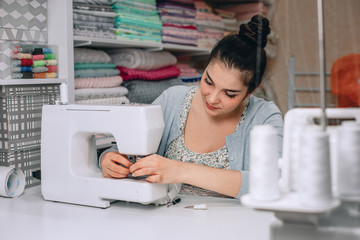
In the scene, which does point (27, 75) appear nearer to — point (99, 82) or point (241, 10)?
point (99, 82)

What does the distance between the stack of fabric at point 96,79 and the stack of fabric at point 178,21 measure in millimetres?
441

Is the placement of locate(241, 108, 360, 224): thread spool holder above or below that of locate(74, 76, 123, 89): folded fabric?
below

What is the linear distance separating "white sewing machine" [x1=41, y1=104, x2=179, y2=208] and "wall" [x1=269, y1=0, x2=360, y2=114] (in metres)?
0.43

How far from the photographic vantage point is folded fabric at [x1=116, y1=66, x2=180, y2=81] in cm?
234

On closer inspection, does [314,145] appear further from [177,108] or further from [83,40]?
[83,40]

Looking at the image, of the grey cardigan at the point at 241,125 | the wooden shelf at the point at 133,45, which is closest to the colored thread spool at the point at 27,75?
the wooden shelf at the point at 133,45

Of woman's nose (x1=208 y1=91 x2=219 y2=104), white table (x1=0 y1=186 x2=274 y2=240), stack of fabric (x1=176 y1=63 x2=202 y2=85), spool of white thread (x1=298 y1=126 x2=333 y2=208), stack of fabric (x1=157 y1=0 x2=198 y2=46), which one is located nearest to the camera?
spool of white thread (x1=298 y1=126 x2=333 y2=208)

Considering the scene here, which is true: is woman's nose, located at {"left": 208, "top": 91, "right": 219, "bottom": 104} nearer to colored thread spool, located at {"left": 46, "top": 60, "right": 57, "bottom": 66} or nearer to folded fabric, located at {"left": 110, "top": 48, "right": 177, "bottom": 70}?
colored thread spool, located at {"left": 46, "top": 60, "right": 57, "bottom": 66}

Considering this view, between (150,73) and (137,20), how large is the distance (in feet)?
0.98

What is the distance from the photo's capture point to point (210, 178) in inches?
54.3

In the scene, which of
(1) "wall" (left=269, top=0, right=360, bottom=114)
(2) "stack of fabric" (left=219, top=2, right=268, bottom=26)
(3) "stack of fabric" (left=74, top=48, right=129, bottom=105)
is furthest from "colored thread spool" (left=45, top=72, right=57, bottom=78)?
(2) "stack of fabric" (left=219, top=2, right=268, bottom=26)

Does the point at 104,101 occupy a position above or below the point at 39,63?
below

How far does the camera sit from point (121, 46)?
2.35m

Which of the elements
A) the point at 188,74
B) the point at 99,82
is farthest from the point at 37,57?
the point at 188,74
